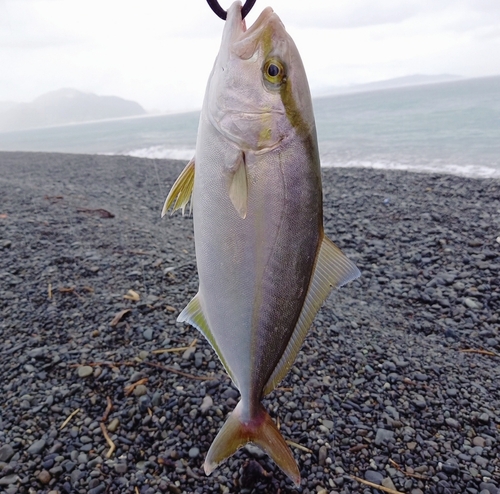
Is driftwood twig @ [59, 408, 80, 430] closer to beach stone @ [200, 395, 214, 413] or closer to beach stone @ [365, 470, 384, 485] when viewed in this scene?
beach stone @ [200, 395, 214, 413]

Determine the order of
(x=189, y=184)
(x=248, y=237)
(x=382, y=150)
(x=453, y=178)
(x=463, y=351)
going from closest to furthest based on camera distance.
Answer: (x=248, y=237), (x=189, y=184), (x=463, y=351), (x=453, y=178), (x=382, y=150)

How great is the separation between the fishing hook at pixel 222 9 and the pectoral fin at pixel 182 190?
1.62 ft

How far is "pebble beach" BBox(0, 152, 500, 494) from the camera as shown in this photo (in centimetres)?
223

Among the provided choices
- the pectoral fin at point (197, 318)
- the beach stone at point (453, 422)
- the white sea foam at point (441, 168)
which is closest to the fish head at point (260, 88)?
the pectoral fin at point (197, 318)

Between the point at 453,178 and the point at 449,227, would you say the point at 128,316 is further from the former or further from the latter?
the point at 453,178

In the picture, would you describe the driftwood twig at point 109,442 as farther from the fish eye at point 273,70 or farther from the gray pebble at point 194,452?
the fish eye at point 273,70

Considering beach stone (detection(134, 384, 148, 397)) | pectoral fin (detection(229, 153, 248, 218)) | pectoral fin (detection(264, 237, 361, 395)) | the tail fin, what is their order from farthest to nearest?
beach stone (detection(134, 384, 148, 397)) < the tail fin < pectoral fin (detection(264, 237, 361, 395)) < pectoral fin (detection(229, 153, 248, 218))

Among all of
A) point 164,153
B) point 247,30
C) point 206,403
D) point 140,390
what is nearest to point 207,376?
point 206,403

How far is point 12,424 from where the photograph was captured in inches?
97.0

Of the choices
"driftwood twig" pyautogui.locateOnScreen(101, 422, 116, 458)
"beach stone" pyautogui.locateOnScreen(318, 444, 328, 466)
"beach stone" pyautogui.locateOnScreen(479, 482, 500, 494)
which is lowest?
"beach stone" pyautogui.locateOnScreen(479, 482, 500, 494)

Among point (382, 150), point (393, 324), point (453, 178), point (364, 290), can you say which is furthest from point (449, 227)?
point (382, 150)

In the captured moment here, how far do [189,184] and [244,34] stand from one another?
1.66 ft

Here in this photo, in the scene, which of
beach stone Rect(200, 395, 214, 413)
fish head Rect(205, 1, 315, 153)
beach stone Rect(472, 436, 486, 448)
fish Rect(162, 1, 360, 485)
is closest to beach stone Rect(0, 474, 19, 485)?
beach stone Rect(200, 395, 214, 413)

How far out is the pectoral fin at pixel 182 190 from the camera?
148cm
